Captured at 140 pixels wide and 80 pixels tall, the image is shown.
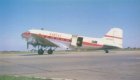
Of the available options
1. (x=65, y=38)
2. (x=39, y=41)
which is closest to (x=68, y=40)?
(x=65, y=38)

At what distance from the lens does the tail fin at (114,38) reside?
155 feet

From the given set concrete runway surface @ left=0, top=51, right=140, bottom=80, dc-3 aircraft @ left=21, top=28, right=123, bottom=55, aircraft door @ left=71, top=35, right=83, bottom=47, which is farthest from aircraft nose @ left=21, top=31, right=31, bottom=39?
concrete runway surface @ left=0, top=51, right=140, bottom=80

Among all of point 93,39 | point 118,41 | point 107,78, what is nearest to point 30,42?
point 93,39

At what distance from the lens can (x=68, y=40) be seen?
154 feet

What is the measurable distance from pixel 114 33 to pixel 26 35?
14.9 meters

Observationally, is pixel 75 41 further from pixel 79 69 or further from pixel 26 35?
pixel 79 69

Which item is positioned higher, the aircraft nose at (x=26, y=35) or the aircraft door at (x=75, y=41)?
the aircraft nose at (x=26, y=35)

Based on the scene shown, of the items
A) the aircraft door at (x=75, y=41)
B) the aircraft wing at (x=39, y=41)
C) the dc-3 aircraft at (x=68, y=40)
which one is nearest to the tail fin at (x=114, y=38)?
the dc-3 aircraft at (x=68, y=40)

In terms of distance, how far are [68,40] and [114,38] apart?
25.1 feet

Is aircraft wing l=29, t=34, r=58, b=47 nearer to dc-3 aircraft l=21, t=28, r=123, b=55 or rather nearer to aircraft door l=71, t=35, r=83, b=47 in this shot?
dc-3 aircraft l=21, t=28, r=123, b=55

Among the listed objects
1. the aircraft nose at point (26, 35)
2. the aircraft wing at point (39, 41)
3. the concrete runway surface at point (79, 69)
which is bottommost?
the concrete runway surface at point (79, 69)

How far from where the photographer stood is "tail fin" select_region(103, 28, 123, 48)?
47.4 m

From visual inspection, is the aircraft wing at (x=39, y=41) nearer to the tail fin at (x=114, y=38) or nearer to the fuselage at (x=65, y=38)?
the fuselage at (x=65, y=38)

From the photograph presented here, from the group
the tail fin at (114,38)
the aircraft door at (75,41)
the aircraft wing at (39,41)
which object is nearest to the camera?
the aircraft wing at (39,41)
